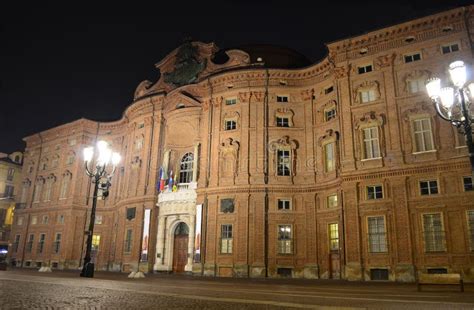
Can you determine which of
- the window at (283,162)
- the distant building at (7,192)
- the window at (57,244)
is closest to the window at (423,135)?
the window at (283,162)

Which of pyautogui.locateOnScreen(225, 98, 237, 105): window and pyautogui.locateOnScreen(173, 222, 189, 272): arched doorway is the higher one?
pyautogui.locateOnScreen(225, 98, 237, 105): window

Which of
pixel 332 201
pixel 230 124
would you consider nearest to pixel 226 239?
pixel 332 201

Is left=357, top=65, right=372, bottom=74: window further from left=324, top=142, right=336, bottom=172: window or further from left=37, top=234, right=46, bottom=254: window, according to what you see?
left=37, top=234, right=46, bottom=254: window

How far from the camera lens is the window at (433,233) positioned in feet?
84.5

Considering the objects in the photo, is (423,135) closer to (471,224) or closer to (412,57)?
(412,57)

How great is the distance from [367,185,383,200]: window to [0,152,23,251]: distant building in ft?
182

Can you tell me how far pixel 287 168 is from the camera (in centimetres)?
3462

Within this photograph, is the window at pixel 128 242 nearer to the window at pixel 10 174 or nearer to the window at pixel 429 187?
the window at pixel 429 187

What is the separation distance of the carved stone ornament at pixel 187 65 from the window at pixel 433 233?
25379 mm

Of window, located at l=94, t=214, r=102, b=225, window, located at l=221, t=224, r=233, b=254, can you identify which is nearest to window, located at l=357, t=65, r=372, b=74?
window, located at l=221, t=224, r=233, b=254

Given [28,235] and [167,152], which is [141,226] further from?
[28,235]

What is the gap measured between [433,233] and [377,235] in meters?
3.61

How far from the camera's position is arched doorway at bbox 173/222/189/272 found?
37.2 m

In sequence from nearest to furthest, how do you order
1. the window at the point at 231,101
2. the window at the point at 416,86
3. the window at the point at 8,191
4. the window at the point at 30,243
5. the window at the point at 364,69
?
the window at the point at 416,86 < the window at the point at 364,69 < the window at the point at 231,101 < the window at the point at 30,243 < the window at the point at 8,191
